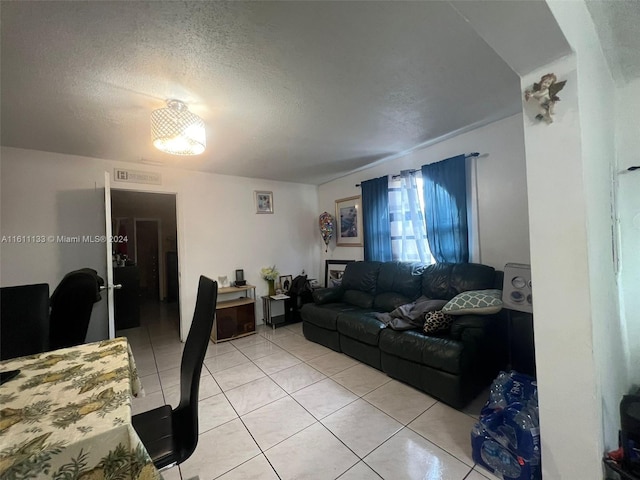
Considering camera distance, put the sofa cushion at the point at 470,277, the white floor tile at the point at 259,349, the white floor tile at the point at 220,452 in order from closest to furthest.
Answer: the white floor tile at the point at 220,452 → the sofa cushion at the point at 470,277 → the white floor tile at the point at 259,349

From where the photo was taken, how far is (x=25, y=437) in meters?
0.70

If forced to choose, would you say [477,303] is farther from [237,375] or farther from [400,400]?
[237,375]

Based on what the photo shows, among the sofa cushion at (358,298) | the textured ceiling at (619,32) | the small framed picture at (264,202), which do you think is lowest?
the sofa cushion at (358,298)

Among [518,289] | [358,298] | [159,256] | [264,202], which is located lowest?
[358,298]

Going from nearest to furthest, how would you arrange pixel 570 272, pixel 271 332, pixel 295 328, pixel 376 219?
pixel 570 272 → pixel 376 219 → pixel 271 332 → pixel 295 328

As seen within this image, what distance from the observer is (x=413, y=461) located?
4.87 ft

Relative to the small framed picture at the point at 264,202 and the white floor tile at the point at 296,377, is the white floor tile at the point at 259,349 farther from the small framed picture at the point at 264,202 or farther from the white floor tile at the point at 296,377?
the small framed picture at the point at 264,202

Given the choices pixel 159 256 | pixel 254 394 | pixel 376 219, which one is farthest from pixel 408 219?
pixel 159 256

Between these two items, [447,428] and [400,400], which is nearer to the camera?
[447,428]

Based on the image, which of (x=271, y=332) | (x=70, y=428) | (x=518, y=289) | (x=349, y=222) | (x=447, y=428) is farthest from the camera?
(x=349, y=222)

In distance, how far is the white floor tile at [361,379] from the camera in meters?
2.24

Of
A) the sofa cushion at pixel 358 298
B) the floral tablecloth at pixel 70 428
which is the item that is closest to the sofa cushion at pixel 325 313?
the sofa cushion at pixel 358 298

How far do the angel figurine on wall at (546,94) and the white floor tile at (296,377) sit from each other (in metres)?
2.49

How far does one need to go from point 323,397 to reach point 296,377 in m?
0.42
